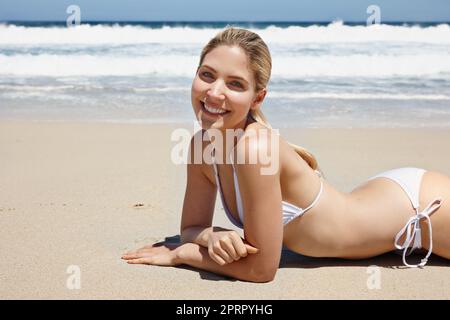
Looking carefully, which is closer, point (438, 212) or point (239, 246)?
point (239, 246)

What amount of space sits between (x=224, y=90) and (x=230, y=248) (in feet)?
2.50

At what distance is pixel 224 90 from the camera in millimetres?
2717

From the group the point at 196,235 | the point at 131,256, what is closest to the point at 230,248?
the point at 196,235

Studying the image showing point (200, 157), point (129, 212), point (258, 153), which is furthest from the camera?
point (129, 212)

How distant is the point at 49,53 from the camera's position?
17.2 metres

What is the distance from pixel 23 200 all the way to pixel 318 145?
3.45 meters

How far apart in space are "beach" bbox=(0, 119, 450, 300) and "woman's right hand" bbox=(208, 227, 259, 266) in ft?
0.54

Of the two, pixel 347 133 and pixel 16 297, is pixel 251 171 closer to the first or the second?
pixel 16 297

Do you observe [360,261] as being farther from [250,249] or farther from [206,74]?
[206,74]

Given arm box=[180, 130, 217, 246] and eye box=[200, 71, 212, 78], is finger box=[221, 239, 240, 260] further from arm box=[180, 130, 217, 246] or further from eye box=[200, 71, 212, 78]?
eye box=[200, 71, 212, 78]

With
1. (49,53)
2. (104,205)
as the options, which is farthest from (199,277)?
(49,53)

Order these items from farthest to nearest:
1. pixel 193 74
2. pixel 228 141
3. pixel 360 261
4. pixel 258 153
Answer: pixel 193 74
pixel 360 261
pixel 228 141
pixel 258 153

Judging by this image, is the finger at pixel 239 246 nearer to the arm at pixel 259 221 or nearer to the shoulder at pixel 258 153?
the arm at pixel 259 221

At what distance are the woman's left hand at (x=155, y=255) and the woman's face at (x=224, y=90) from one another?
31.6 inches
